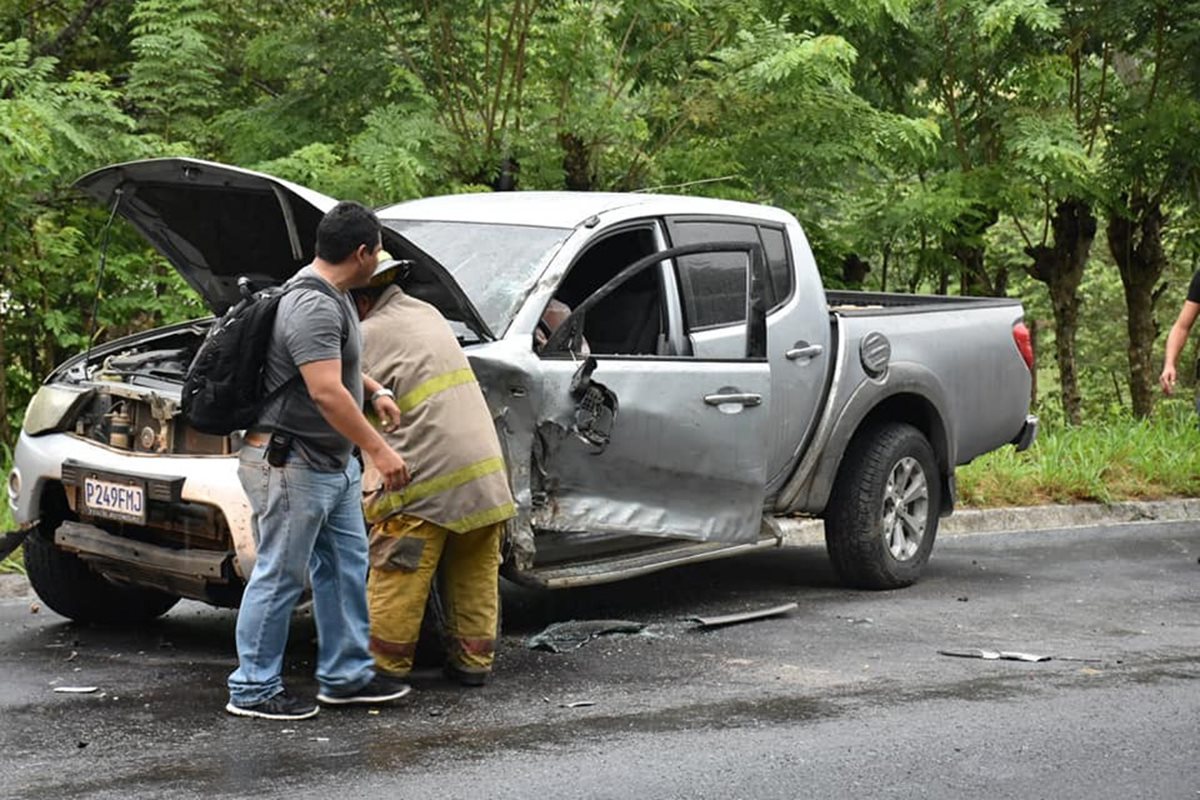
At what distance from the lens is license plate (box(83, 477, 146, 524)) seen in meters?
6.84

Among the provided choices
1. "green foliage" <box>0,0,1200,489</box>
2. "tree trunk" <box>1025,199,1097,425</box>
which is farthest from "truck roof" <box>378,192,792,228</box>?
"tree trunk" <box>1025,199,1097,425</box>

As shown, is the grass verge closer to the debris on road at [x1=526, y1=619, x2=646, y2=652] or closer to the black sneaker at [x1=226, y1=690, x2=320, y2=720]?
the debris on road at [x1=526, y1=619, x2=646, y2=652]

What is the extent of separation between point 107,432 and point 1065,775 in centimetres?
390

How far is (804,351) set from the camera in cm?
867

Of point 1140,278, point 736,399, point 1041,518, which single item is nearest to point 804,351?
point 736,399

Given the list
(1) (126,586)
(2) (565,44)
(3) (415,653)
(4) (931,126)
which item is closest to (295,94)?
(2) (565,44)

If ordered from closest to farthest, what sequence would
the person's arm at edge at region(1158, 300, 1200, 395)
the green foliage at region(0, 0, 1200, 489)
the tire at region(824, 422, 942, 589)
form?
the tire at region(824, 422, 942, 589) → the person's arm at edge at region(1158, 300, 1200, 395) → the green foliage at region(0, 0, 1200, 489)

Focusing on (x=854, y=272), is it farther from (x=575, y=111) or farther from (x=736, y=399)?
(x=736, y=399)

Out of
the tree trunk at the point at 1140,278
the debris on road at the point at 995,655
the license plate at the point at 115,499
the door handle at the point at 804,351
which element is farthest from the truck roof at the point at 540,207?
the tree trunk at the point at 1140,278

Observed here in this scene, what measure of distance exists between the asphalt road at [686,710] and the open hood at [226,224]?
150 cm

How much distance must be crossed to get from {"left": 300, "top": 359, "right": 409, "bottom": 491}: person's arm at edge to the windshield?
1409 mm

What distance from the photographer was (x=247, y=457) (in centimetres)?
620

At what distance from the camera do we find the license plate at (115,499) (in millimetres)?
6840

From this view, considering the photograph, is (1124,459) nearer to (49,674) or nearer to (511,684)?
(511,684)
